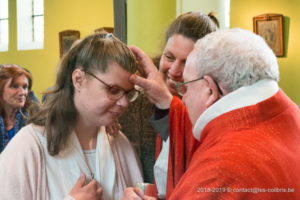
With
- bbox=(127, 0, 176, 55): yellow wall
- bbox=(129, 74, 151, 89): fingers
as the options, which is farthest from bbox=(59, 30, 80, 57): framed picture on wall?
bbox=(129, 74, 151, 89): fingers

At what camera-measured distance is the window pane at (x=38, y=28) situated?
1129 centimetres

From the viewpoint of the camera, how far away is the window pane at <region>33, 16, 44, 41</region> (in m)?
11.3

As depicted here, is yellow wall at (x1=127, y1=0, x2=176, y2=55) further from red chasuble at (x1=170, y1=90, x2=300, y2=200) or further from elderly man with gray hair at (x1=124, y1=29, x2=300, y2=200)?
red chasuble at (x1=170, y1=90, x2=300, y2=200)

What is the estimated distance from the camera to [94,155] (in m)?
2.01

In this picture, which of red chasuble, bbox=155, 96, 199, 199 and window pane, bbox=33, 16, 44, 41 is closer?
red chasuble, bbox=155, 96, 199, 199

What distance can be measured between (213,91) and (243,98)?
0.47 ft

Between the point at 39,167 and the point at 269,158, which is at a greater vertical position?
the point at 269,158

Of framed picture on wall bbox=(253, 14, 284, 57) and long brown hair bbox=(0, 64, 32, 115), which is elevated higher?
framed picture on wall bbox=(253, 14, 284, 57)

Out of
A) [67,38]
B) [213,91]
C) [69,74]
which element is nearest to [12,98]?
[69,74]

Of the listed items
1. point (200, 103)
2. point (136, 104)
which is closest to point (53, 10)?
point (136, 104)

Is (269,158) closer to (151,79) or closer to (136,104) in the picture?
(151,79)

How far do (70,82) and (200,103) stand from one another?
2.81 ft

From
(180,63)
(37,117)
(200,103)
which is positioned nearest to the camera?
(200,103)

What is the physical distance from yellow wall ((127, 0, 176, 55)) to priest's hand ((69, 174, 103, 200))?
2291 mm
